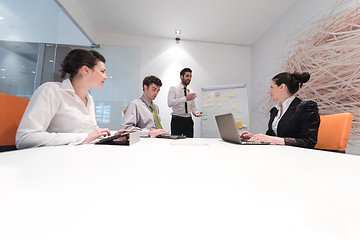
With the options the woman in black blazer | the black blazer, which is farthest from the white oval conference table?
the black blazer

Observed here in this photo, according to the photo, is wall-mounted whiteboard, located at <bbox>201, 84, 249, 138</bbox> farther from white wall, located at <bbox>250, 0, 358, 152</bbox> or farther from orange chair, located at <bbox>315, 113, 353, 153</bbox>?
orange chair, located at <bbox>315, 113, 353, 153</bbox>

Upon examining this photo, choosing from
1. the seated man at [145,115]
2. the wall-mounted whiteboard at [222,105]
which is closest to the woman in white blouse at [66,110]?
the seated man at [145,115]

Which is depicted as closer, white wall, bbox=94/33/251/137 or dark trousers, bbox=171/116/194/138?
dark trousers, bbox=171/116/194/138

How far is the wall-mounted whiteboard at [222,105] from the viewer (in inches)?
155

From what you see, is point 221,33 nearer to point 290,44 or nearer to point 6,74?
point 290,44

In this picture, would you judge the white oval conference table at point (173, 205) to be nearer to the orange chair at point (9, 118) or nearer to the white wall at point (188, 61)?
the orange chair at point (9, 118)

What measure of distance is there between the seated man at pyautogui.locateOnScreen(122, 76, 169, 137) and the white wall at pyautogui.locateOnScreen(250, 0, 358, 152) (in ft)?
7.31

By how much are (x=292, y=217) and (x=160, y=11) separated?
3.74 m

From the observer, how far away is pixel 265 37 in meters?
3.87

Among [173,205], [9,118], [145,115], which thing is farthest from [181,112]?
[173,205]

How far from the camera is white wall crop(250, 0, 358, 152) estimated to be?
264cm

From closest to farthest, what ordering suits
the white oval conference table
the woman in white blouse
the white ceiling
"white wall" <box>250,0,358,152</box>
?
the white oval conference table → the woman in white blouse → "white wall" <box>250,0,358,152</box> → the white ceiling

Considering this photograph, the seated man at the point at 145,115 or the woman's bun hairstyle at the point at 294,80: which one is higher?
the woman's bun hairstyle at the point at 294,80

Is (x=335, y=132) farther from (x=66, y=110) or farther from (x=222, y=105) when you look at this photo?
(x=222, y=105)
